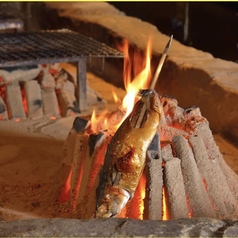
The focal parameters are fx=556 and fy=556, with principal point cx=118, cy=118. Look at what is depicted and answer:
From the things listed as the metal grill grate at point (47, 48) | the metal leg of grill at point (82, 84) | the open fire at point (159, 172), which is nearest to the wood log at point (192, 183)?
the open fire at point (159, 172)

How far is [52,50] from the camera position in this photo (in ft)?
24.7

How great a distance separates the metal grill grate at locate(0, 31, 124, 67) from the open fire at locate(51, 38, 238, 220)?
252 cm

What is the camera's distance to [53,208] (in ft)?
15.6

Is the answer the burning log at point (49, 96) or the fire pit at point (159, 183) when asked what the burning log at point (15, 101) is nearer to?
the burning log at point (49, 96)

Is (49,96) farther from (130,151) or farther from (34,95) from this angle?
(130,151)

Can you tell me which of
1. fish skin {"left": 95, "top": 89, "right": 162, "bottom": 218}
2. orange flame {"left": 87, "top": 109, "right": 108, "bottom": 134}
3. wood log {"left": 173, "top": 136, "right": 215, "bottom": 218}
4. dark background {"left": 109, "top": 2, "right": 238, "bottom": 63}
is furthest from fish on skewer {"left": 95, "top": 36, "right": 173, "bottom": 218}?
dark background {"left": 109, "top": 2, "right": 238, "bottom": 63}

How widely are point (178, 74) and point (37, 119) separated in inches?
76.4

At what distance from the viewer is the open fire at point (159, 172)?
4.08 m

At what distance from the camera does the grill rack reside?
7.07 m

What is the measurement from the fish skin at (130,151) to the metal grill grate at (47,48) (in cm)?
315

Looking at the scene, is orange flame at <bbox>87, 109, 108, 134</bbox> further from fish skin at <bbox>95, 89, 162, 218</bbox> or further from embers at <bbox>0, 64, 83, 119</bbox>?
embers at <bbox>0, 64, 83, 119</bbox>

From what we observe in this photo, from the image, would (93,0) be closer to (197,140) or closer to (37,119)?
(37,119)

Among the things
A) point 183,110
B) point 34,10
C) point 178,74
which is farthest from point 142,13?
point 183,110

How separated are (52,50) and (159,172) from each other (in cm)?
387
